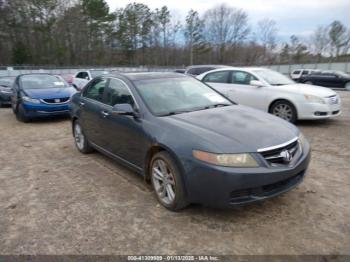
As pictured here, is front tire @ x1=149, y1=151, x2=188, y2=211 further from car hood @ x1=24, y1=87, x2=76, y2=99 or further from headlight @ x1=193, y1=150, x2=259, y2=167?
car hood @ x1=24, y1=87, x2=76, y2=99

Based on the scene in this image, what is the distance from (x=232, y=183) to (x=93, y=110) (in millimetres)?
2926

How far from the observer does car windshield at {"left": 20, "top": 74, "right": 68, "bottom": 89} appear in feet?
31.3

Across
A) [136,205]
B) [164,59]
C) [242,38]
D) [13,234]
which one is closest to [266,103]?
[136,205]

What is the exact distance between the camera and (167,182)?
3.41 meters

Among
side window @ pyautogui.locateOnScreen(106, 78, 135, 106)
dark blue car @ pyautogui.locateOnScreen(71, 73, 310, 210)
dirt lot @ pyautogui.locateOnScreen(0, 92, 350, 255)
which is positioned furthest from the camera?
side window @ pyautogui.locateOnScreen(106, 78, 135, 106)

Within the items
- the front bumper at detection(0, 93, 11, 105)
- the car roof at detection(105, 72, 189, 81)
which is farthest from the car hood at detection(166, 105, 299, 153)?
the front bumper at detection(0, 93, 11, 105)

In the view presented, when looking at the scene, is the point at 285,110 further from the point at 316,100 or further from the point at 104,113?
the point at 104,113

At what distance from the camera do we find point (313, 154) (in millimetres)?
5316

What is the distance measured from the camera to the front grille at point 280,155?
2984 millimetres

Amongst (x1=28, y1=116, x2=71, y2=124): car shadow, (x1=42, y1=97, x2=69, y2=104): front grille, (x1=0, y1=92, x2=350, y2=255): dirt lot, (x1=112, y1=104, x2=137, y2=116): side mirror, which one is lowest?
(x1=28, y1=116, x2=71, y2=124): car shadow

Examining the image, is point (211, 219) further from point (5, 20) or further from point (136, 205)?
point (5, 20)

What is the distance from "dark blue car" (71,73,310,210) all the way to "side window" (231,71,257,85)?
377 cm

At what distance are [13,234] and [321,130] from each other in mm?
6440

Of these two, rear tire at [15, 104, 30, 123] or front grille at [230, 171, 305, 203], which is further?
rear tire at [15, 104, 30, 123]
